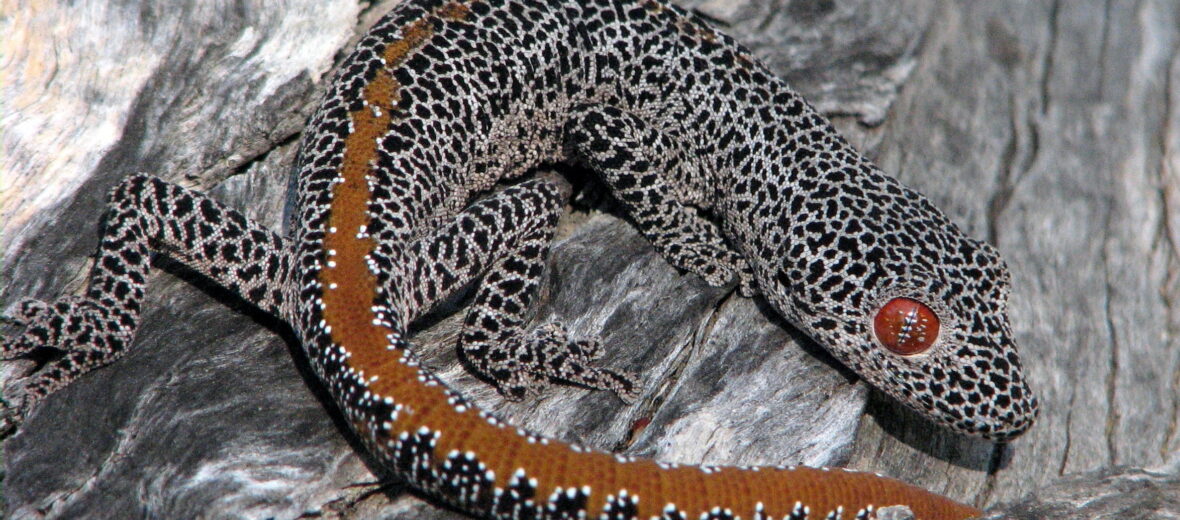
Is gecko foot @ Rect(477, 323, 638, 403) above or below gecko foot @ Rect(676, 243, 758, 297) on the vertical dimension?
above

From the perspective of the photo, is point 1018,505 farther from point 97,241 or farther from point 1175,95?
point 97,241

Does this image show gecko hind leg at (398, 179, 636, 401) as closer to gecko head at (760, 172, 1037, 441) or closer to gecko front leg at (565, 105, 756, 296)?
gecko front leg at (565, 105, 756, 296)

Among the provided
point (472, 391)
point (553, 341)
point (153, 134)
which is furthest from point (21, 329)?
point (553, 341)

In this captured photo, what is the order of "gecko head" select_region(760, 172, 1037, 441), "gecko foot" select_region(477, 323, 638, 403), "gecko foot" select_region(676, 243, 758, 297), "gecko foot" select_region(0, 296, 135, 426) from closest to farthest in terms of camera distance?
"gecko foot" select_region(0, 296, 135, 426) → "gecko head" select_region(760, 172, 1037, 441) → "gecko foot" select_region(477, 323, 638, 403) → "gecko foot" select_region(676, 243, 758, 297)

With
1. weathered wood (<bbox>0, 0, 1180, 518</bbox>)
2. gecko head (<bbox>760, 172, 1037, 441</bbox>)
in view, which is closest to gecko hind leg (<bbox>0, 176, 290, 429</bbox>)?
weathered wood (<bbox>0, 0, 1180, 518</bbox>)

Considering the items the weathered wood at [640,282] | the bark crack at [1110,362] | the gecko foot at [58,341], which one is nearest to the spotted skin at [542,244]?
the gecko foot at [58,341]

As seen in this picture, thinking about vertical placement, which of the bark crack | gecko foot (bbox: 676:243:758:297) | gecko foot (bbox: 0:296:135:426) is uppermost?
gecko foot (bbox: 0:296:135:426)

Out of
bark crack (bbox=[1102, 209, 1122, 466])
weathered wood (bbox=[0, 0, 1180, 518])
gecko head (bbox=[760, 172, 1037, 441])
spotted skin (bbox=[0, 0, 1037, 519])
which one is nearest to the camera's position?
spotted skin (bbox=[0, 0, 1037, 519])

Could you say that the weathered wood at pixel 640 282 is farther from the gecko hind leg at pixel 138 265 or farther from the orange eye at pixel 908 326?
the orange eye at pixel 908 326
